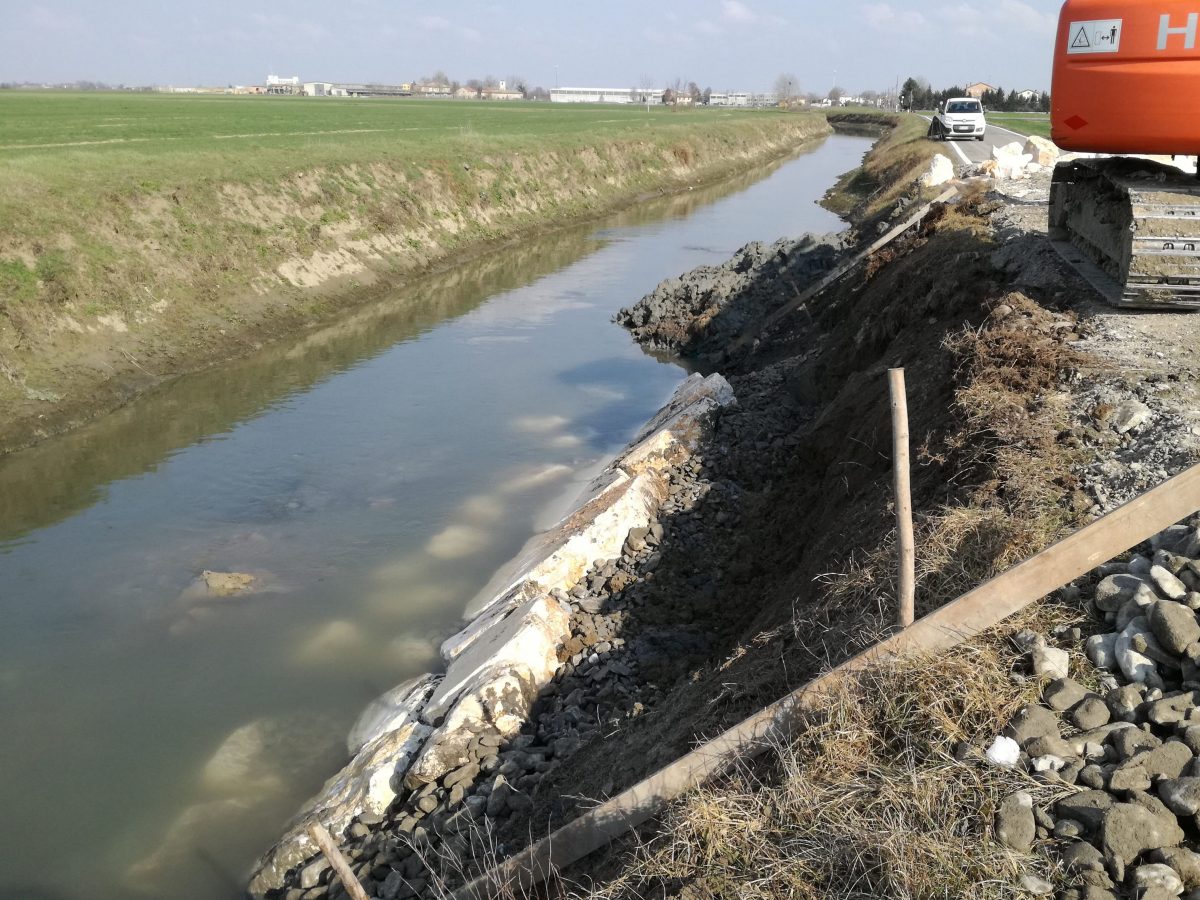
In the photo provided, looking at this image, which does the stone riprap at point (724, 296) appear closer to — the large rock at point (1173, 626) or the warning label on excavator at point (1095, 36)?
the warning label on excavator at point (1095, 36)

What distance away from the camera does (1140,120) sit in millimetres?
9078

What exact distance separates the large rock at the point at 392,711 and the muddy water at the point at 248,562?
0.22 m

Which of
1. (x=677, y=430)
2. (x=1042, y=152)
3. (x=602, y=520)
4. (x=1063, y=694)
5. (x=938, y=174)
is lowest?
(x=602, y=520)

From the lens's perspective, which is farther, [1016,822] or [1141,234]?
[1141,234]

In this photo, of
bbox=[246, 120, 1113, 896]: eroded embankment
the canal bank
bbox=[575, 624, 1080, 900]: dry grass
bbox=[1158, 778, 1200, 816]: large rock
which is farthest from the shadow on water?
bbox=[1158, 778, 1200, 816]: large rock

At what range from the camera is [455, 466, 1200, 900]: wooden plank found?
16.8 feet

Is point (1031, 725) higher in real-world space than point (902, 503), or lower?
lower

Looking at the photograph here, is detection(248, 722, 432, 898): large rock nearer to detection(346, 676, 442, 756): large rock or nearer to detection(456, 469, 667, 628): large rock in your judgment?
detection(346, 676, 442, 756): large rock

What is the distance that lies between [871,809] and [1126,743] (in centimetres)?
122

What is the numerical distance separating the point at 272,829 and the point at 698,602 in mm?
4708

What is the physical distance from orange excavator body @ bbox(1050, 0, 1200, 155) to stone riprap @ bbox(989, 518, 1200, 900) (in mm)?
5267

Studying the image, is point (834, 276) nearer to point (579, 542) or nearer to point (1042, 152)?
point (1042, 152)

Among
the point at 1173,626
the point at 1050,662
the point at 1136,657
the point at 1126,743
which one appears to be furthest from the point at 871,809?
the point at 1173,626

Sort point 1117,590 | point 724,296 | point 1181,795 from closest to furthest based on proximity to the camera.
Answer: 1. point 1181,795
2. point 1117,590
3. point 724,296
